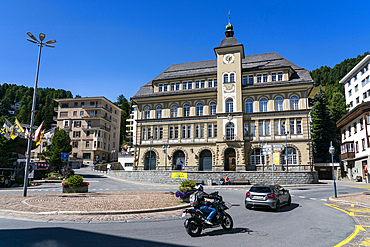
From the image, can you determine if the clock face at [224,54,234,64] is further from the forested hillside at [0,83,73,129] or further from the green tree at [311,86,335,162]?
the forested hillside at [0,83,73,129]

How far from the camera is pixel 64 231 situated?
9227mm

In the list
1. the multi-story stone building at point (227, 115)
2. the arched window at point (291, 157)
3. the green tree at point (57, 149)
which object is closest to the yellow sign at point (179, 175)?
the multi-story stone building at point (227, 115)

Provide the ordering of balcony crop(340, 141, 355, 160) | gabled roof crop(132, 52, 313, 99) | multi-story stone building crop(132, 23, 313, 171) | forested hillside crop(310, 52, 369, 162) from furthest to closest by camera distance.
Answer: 1. forested hillside crop(310, 52, 369, 162)
2. balcony crop(340, 141, 355, 160)
3. gabled roof crop(132, 52, 313, 99)
4. multi-story stone building crop(132, 23, 313, 171)

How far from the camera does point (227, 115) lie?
45875mm

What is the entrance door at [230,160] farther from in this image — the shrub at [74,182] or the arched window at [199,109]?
the shrub at [74,182]

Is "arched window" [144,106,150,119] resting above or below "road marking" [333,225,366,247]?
above

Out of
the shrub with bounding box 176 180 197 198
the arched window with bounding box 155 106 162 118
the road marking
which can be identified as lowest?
the road marking

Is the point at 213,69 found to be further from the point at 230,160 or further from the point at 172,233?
the point at 172,233

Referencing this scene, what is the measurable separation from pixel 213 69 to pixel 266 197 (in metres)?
40.3

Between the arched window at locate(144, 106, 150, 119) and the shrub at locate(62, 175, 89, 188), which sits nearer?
the shrub at locate(62, 175, 89, 188)

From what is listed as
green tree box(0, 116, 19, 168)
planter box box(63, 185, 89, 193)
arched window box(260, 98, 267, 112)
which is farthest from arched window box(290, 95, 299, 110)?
green tree box(0, 116, 19, 168)

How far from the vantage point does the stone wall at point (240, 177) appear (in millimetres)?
35719

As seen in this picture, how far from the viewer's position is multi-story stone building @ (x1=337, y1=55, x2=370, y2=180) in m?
42.5

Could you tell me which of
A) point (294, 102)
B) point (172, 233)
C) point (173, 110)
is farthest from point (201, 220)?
point (173, 110)
